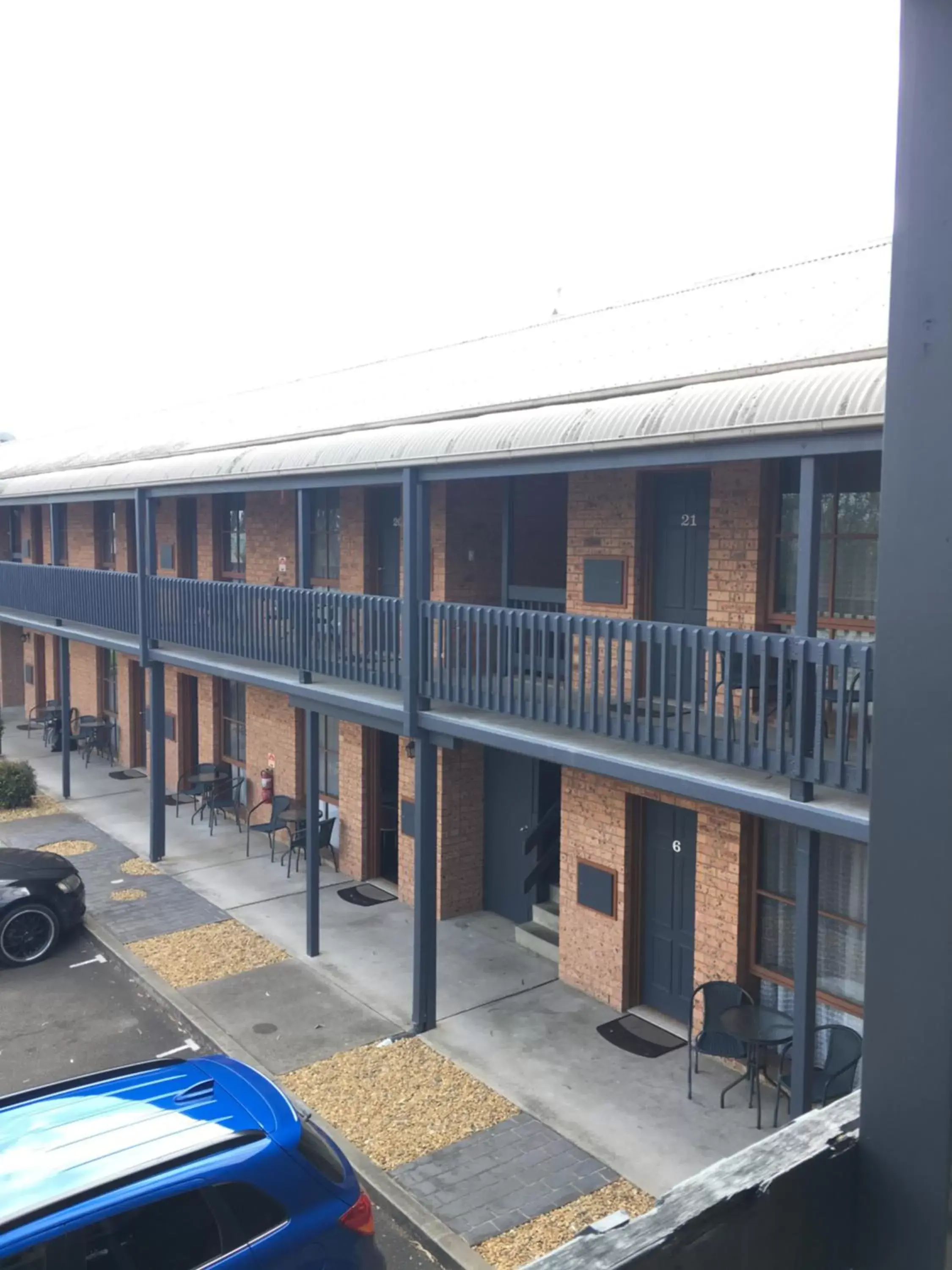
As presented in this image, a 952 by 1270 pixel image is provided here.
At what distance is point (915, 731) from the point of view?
125cm

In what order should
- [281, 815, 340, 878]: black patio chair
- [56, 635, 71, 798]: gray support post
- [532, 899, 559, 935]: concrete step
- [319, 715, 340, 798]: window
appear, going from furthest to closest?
[56, 635, 71, 798]: gray support post < [319, 715, 340, 798]: window < [281, 815, 340, 878]: black patio chair < [532, 899, 559, 935]: concrete step

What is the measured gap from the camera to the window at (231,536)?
1599 cm

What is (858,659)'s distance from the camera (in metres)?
5.89

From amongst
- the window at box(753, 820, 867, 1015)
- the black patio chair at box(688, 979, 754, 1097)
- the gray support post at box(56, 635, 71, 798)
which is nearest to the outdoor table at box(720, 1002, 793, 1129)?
the black patio chair at box(688, 979, 754, 1097)

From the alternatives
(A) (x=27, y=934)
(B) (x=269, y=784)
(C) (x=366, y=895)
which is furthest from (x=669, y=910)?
(B) (x=269, y=784)

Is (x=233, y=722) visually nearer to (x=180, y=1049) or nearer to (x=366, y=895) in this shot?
(x=366, y=895)

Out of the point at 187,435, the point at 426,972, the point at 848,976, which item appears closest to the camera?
the point at 848,976

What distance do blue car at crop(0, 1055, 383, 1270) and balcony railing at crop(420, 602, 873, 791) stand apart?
3278mm

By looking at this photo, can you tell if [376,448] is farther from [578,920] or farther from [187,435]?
[187,435]

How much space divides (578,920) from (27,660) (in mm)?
19566

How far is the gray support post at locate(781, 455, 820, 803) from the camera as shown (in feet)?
20.1

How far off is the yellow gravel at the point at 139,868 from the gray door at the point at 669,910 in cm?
717

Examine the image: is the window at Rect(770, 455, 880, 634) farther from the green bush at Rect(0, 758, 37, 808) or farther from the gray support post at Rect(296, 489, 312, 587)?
the green bush at Rect(0, 758, 37, 808)

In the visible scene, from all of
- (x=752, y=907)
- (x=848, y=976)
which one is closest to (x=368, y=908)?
(x=752, y=907)
